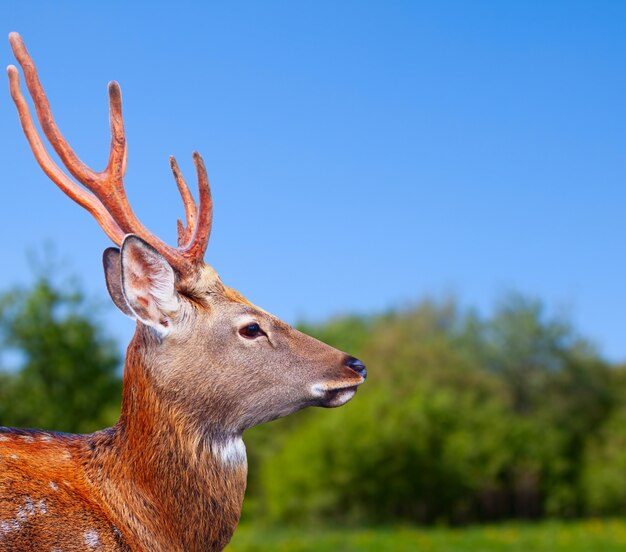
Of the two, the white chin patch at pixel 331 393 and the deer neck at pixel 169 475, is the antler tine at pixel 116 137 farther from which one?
the white chin patch at pixel 331 393

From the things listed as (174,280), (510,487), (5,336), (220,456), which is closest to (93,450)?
(220,456)

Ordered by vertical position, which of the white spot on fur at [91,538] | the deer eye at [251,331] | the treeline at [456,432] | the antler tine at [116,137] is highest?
the treeline at [456,432]

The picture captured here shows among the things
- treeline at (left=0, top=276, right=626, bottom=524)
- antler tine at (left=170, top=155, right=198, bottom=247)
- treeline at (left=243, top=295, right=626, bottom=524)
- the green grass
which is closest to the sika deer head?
antler tine at (left=170, top=155, right=198, bottom=247)

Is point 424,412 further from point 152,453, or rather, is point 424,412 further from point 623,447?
point 152,453

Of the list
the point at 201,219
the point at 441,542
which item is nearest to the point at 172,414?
the point at 201,219

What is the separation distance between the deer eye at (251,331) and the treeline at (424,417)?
18.3 m

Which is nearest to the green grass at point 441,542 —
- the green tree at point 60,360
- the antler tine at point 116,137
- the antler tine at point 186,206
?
the green tree at point 60,360

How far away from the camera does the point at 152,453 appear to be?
288 cm

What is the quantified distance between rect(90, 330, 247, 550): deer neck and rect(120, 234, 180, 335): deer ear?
0.66 ft

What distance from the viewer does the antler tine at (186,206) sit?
3.65 meters

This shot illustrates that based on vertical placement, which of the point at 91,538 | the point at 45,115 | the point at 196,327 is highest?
the point at 45,115

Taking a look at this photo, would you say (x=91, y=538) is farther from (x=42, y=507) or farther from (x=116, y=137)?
(x=116, y=137)

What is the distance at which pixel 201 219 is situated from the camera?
10.8ft

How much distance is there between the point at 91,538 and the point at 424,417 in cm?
3128
